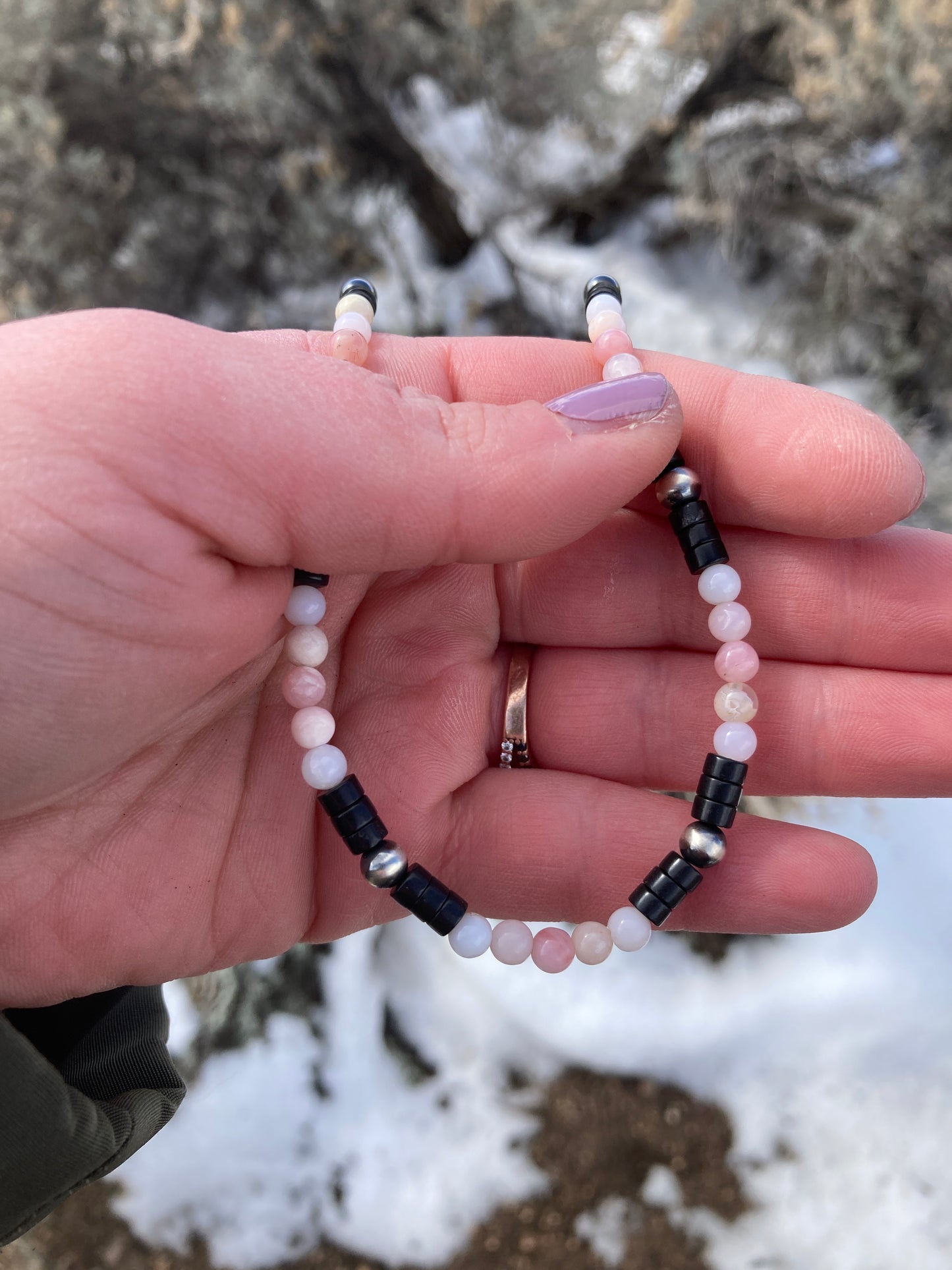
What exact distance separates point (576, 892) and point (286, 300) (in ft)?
7.27

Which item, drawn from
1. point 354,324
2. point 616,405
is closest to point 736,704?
point 616,405

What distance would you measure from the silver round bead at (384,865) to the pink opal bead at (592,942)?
1.29 feet

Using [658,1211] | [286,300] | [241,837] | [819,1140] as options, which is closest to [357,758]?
[241,837]

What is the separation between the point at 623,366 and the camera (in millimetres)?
1833

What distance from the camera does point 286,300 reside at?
313 cm

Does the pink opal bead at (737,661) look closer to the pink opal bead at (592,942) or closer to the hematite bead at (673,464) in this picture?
the hematite bead at (673,464)

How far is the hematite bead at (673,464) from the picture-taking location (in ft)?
5.69

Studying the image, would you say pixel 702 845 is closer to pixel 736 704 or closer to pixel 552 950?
pixel 736 704

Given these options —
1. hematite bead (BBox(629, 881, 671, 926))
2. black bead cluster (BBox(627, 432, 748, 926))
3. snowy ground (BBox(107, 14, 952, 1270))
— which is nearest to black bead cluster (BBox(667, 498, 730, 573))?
black bead cluster (BBox(627, 432, 748, 926))

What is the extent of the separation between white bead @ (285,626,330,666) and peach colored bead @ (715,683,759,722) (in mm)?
764

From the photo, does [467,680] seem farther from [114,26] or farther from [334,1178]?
[114,26]

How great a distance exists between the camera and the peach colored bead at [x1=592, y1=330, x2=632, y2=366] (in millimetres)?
1892

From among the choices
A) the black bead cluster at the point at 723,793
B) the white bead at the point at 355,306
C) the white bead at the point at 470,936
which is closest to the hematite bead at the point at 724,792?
the black bead cluster at the point at 723,793

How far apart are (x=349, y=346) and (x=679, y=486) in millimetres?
706
